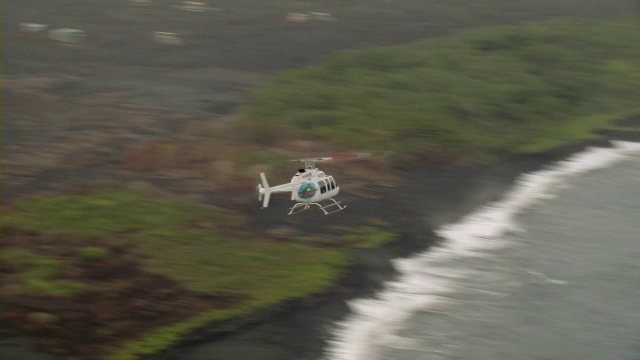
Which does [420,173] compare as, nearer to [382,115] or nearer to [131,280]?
[382,115]

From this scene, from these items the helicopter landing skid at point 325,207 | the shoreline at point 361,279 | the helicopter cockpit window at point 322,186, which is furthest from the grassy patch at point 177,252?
the helicopter cockpit window at point 322,186

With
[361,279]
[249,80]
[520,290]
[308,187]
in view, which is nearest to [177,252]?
[308,187]

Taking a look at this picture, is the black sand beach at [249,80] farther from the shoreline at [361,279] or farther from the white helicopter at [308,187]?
the white helicopter at [308,187]

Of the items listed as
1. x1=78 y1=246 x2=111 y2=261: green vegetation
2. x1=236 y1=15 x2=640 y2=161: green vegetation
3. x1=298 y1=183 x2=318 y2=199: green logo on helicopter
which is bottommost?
x1=78 y1=246 x2=111 y2=261: green vegetation

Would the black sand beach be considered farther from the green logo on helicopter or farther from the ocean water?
the green logo on helicopter

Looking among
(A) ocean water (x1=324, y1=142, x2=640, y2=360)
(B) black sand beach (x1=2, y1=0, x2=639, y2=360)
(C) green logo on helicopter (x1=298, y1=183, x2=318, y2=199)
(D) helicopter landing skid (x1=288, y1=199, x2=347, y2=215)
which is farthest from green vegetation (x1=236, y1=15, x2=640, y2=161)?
(C) green logo on helicopter (x1=298, y1=183, x2=318, y2=199)

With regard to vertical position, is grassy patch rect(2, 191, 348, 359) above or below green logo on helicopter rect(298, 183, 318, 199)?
below

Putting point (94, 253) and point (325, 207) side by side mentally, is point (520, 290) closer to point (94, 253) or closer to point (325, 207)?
point (325, 207)
